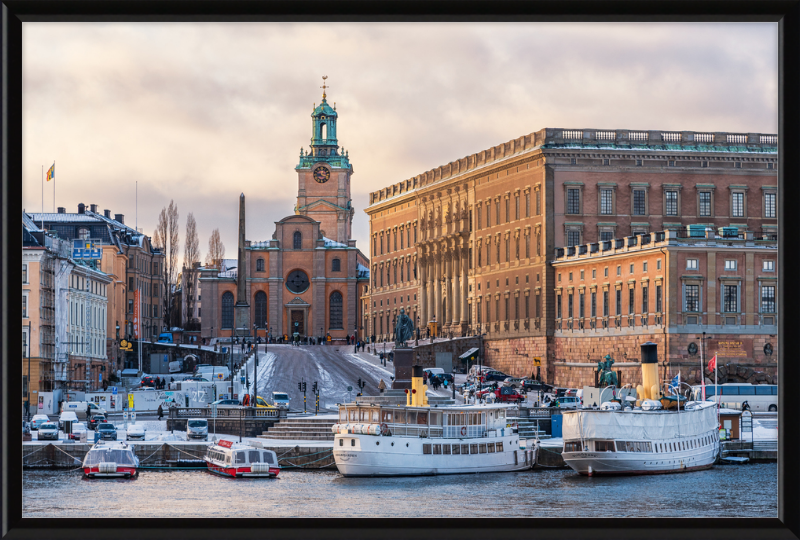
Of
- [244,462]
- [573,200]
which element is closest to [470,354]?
→ [573,200]

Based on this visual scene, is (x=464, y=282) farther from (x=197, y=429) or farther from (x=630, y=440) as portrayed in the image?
(x=630, y=440)

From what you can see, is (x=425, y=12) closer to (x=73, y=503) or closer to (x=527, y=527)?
(x=527, y=527)

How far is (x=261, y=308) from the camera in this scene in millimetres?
163375

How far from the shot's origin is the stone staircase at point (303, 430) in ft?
210

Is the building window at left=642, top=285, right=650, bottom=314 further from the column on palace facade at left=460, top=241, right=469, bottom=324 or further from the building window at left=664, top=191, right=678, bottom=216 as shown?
the column on palace facade at left=460, top=241, right=469, bottom=324

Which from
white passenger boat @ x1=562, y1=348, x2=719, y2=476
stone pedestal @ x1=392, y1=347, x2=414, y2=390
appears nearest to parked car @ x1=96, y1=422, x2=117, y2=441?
stone pedestal @ x1=392, y1=347, x2=414, y2=390

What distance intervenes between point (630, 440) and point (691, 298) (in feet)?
108

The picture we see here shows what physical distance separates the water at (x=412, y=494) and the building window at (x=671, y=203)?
50030 millimetres

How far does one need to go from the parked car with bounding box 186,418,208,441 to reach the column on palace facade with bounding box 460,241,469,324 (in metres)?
60.0

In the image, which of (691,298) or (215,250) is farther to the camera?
(215,250)

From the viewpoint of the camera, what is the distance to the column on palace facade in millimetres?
123000

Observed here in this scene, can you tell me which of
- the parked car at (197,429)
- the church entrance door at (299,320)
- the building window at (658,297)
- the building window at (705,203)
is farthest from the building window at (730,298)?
the church entrance door at (299,320)
